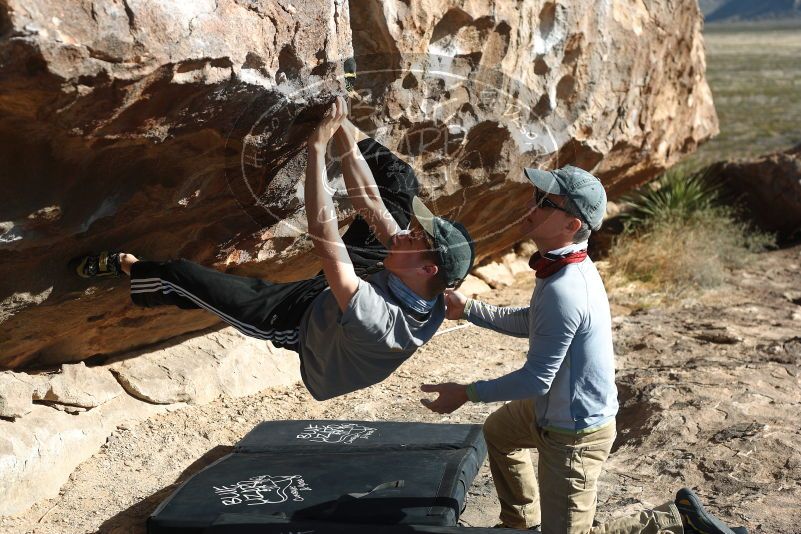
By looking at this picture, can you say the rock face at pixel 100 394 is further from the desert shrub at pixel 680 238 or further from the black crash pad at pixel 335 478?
the desert shrub at pixel 680 238

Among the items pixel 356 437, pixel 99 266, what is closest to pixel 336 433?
pixel 356 437

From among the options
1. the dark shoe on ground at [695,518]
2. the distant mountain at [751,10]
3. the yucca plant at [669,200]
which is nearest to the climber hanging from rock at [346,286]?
the dark shoe on ground at [695,518]

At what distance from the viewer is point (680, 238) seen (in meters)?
9.44

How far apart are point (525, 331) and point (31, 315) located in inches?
86.7

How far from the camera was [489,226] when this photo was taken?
279 inches

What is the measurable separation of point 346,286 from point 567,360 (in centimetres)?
79

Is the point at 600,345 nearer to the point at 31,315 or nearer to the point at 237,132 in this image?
the point at 237,132

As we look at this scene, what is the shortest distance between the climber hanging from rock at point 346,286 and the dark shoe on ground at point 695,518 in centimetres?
129

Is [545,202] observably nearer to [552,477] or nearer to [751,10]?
[552,477]

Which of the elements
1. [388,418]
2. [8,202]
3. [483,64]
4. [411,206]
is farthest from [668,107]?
[8,202]

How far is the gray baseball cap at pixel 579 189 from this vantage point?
10.7 feet

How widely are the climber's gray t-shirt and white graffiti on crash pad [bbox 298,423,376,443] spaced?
4.38 ft

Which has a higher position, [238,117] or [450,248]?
[238,117]

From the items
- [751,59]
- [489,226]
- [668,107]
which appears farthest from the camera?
[751,59]
